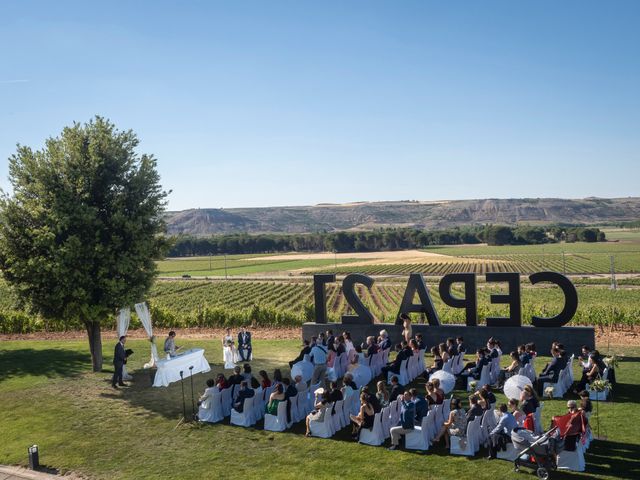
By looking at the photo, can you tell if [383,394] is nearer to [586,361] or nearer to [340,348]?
[340,348]

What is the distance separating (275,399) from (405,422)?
3509mm

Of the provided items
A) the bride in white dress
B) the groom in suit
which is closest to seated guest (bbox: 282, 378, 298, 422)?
the bride in white dress

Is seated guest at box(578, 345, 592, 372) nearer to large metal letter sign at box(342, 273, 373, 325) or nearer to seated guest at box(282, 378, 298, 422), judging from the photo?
seated guest at box(282, 378, 298, 422)

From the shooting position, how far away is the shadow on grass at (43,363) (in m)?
20.6

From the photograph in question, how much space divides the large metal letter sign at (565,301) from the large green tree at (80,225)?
14993 millimetres

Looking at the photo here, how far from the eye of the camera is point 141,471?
37.6 feet

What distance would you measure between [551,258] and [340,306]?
7553 centimetres

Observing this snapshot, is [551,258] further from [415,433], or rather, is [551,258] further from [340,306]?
[415,433]

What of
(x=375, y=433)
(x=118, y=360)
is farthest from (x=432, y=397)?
(x=118, y=360)

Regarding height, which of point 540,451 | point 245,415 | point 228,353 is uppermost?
point 540,451

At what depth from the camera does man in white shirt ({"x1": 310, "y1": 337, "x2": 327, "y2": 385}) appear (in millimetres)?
16891

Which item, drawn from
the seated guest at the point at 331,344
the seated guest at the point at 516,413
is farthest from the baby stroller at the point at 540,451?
the seated guest at the point at 331,344

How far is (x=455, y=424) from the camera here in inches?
460

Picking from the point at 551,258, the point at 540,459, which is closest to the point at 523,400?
the point at 540,459
